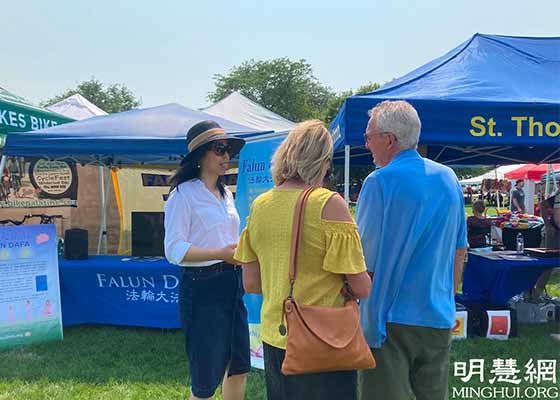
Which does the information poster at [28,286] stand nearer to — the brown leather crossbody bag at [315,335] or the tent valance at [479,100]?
the tent valance at [479,100]

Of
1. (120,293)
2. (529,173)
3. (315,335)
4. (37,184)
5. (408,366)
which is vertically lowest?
(120,293)

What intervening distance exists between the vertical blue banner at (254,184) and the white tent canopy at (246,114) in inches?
257

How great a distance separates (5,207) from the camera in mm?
8227

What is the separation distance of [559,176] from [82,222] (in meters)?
13.6

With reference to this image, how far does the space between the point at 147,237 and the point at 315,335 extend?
416cm

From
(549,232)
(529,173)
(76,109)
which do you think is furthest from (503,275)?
(529,173)

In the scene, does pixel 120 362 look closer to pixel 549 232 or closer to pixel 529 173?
pixel 549 232

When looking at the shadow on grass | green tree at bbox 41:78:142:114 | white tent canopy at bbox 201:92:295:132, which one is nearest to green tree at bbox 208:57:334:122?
green tree at bbox 41:78:142:114

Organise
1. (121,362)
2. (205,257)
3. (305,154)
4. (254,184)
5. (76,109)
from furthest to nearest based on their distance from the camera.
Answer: (76,109) < (121,362) < (254,184) < (205,257) < (305,154)

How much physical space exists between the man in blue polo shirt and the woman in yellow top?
26 cm

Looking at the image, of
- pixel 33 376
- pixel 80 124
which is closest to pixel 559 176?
pixel 80 124

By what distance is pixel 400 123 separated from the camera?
6.43 feet

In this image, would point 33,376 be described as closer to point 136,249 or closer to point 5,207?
point 136,249

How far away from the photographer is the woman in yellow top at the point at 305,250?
1.61 metres
